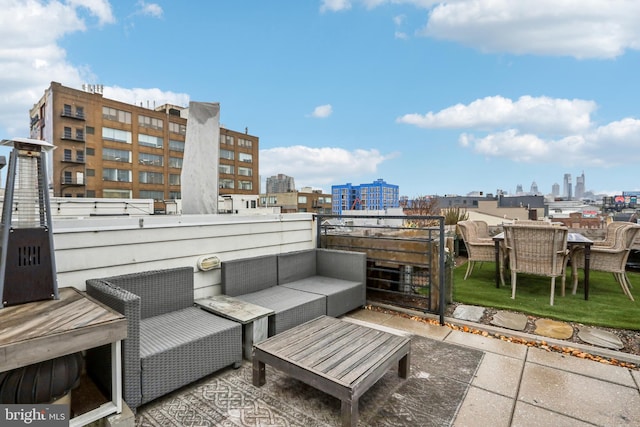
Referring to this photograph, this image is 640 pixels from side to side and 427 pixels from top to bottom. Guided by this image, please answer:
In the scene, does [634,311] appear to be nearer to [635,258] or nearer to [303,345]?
[635,258]

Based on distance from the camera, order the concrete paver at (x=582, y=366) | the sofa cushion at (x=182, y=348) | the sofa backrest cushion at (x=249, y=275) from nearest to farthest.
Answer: the sofa cushion at (x=182, y=348) < the concrete paver at (x=582, y=366) < the sofa backrest cushion at (x=249, y=275)

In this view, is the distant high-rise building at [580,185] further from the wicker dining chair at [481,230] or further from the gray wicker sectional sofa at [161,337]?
the gray wicker sectional sofa at [161,337]

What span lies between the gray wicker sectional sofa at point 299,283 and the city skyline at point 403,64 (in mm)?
3354

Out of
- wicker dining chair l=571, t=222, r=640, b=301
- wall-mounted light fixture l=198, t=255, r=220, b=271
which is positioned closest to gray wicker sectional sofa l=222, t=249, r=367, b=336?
wall-mounted light fixture l=198, t=255, r=220, b=271

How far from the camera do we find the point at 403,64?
11.1 meters

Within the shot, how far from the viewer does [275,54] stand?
Result: 11.6m

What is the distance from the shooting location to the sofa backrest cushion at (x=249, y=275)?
3.30m

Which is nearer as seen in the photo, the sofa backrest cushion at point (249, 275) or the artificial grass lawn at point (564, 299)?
the sofa backrest cushion at point (249, 275)

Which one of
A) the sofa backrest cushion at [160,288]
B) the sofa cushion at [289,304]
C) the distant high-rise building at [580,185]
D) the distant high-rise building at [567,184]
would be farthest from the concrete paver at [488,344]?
the distant high-rise building at [580,185]

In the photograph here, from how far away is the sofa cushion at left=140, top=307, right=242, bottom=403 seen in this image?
2035 mm

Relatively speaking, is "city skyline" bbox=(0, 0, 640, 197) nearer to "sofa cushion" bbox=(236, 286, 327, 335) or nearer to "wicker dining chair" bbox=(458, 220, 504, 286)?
"sofa cushion" bbox=(236, 286, 327, 335)

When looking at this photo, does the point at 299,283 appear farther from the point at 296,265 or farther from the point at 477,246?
the point at 477,246

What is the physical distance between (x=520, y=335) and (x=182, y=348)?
10.7 ft

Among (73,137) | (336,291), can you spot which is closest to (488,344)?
(336,291)
